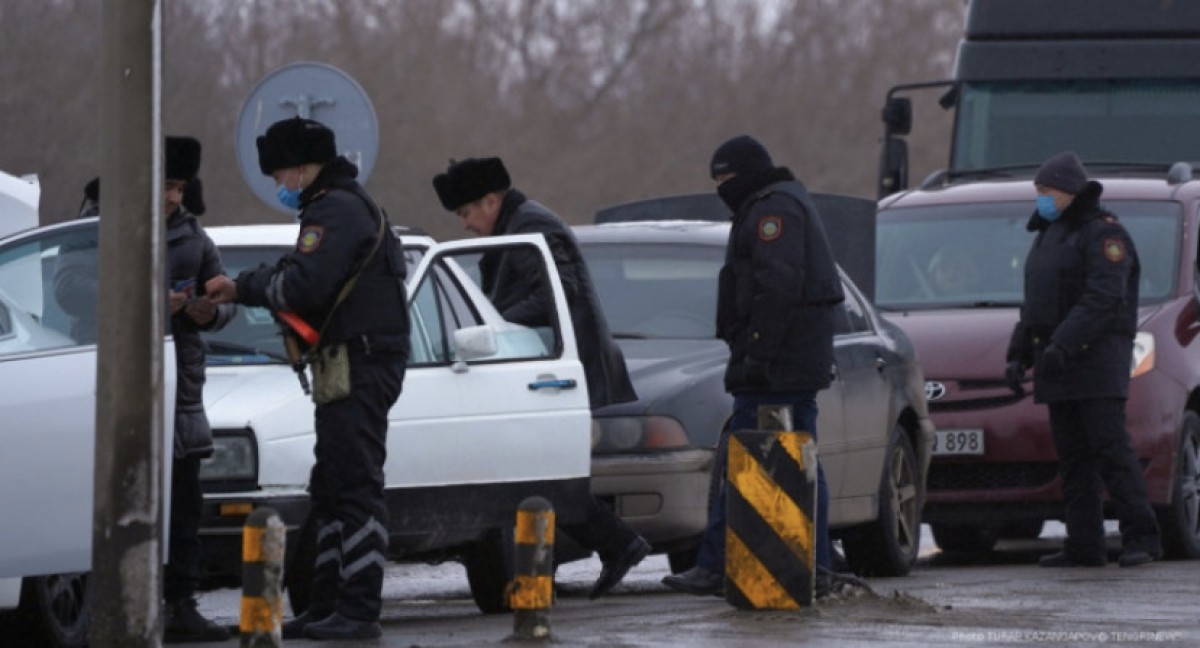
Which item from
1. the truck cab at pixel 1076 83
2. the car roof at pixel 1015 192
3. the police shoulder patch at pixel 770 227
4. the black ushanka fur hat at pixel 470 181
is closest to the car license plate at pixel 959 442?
the car roof at pixel 1015 192

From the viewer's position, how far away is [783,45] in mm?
45281

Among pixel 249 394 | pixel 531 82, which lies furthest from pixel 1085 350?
pixel 531 82

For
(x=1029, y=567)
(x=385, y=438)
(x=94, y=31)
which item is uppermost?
(x=94, y=31)

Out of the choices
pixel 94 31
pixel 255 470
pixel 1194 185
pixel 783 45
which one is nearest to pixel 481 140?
pixel 783 45

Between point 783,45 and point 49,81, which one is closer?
point 49,81

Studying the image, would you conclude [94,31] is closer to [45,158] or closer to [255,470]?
[45,158]

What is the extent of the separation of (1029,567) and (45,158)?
17.8 meters

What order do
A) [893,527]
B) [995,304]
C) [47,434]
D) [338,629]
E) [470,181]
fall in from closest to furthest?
[47,434], [338,629], [470,181], [893,527], [995,304]

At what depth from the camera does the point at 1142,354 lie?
1480cm

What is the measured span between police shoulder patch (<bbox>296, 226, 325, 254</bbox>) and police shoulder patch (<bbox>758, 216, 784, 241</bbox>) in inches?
74.2

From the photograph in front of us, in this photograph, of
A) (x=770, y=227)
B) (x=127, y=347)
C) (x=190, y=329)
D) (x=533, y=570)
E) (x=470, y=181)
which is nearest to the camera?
(x=127, y=347)

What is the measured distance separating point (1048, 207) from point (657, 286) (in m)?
2.06

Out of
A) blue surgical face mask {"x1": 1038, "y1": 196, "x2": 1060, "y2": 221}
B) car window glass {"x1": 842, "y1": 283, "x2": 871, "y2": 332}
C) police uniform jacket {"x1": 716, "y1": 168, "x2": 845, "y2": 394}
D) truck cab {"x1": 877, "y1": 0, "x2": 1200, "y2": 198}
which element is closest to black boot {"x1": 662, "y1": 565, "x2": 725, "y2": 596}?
Result: police uniform jacket {"x1": 716, "y1": 168, "x2": 845, "y2": 394}

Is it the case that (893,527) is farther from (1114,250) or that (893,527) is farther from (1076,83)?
(1076,83)
